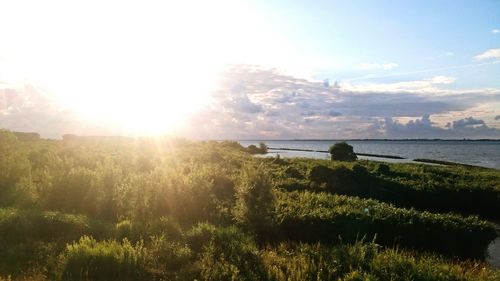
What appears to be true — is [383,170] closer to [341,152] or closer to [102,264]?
[341,152]

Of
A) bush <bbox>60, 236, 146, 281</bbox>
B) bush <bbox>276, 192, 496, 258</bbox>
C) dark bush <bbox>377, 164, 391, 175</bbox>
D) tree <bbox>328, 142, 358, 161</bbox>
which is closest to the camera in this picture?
bush <bbox>60, 236, 146, 281</bbox>

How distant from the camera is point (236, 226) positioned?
26109 millimetres

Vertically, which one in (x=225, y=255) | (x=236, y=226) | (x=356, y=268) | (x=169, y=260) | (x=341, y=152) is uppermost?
(x=341, y=152)

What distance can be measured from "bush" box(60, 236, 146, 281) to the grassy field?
4cm

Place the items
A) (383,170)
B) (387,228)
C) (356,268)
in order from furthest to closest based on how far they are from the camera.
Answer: (383,170)
(387,228)
(356,268)

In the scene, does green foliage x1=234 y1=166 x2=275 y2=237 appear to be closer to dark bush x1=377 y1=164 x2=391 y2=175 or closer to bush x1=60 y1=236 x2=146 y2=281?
bush x1=60 y1=236 x2=146 y2=281

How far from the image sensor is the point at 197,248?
20281 millimetres

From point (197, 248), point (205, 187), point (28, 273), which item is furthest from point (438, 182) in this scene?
point (28, 273)

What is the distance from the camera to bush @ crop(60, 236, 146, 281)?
15581 millimetres

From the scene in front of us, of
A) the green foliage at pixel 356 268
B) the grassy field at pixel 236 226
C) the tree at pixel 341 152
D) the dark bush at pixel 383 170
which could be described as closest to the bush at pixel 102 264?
the grassy field at pixel 236 226

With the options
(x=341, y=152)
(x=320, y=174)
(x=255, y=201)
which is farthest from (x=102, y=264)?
(x=341, y=152)

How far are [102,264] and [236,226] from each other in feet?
36.1

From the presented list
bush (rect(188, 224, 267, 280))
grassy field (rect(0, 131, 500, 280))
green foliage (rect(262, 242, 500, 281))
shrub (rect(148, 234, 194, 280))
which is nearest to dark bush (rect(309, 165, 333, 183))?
grassy field (rect(0, 131, 500, 280))

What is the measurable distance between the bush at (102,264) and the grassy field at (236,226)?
0.04 m
